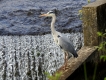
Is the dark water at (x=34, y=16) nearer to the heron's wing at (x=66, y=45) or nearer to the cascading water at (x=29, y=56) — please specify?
the cascading water at (x=29, y=56)

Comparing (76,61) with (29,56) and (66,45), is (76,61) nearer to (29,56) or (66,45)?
(66,45)

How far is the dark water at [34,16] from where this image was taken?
1370cm

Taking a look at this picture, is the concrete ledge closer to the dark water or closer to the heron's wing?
the heron's wing

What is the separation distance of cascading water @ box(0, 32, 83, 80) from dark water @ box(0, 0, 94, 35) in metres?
0.56

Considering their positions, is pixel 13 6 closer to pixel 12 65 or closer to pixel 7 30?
pixel 7 30

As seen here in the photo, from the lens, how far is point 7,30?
1379 cm

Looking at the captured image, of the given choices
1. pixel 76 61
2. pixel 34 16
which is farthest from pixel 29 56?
pixel 34 16

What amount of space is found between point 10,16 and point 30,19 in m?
0.85

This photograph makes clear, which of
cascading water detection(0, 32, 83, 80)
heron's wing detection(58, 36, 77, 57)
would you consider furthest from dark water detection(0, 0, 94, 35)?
heron's wing detection(58, 36, 77, 57)

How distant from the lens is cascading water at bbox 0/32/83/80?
977cm

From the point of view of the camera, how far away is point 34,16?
14.8m

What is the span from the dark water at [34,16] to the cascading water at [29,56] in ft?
1.84

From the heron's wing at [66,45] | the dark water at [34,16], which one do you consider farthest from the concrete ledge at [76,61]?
the dark water at [34,16]

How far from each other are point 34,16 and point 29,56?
4102 millimetres
